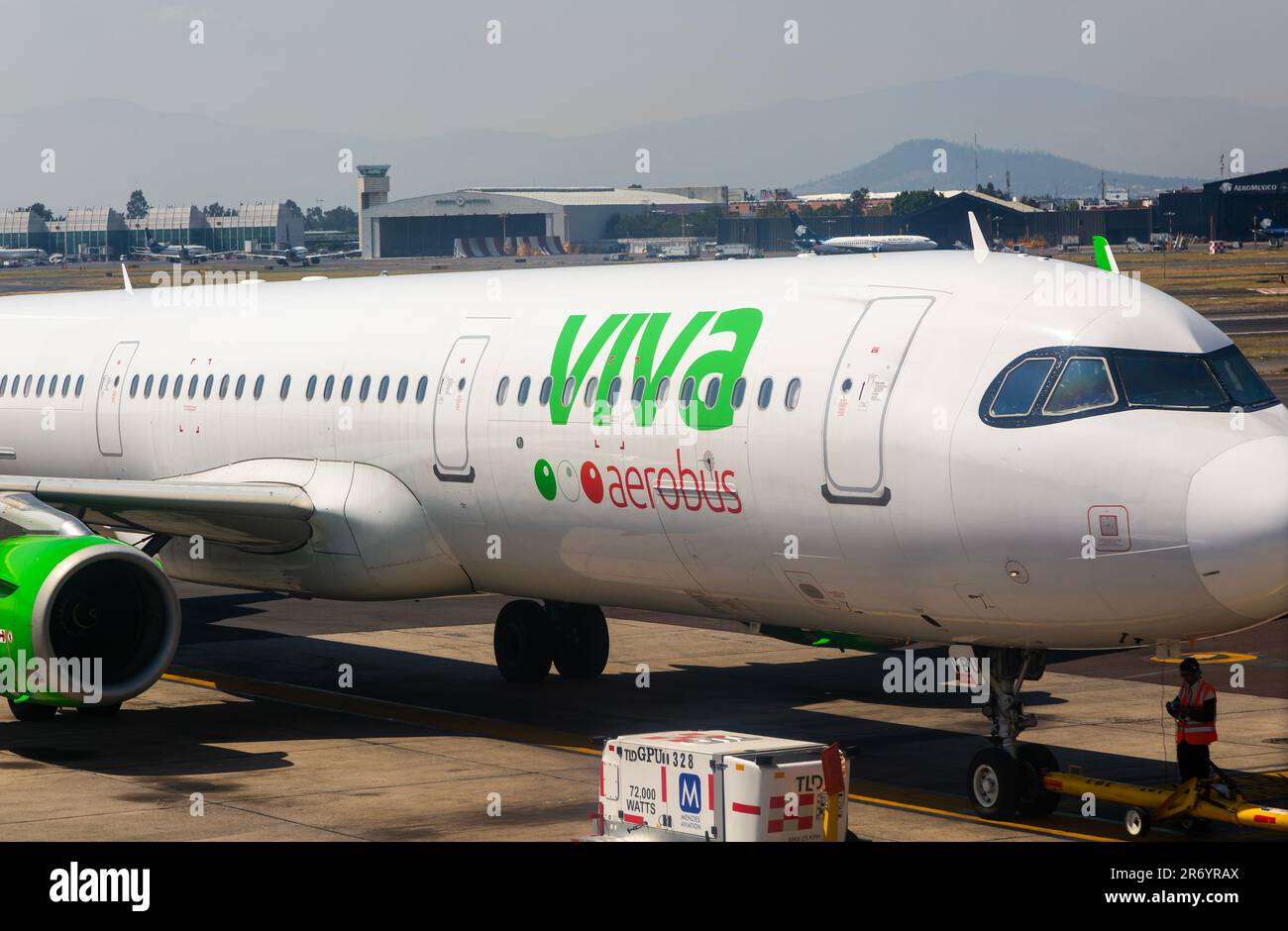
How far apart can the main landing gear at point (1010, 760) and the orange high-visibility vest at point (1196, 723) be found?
1269 millimetres

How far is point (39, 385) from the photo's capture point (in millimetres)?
28672

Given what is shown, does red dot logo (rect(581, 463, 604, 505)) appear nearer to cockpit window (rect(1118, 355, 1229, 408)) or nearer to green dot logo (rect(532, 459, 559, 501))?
green dot logo (rect(532, 459, 559, 501))

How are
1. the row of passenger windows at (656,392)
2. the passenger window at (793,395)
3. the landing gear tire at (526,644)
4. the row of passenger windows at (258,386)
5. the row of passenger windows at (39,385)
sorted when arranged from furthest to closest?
the row of passenger windows at (39,385), the landing gear tire at (526,644), the row of passenger windows at (258,386), the row of passenger windows at (656,392), the passenger window at (793,395)

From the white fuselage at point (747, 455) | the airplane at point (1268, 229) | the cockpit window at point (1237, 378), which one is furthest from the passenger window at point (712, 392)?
the airplane at point (1268, 229)

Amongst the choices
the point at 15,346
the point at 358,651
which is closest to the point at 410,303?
the point at 358,651

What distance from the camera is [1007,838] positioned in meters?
16.5

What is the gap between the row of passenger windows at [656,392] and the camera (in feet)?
59.2

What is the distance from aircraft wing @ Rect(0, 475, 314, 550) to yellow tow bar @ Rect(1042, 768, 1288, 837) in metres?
10.2

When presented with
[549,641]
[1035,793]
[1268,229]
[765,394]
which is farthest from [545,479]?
[1268,229]

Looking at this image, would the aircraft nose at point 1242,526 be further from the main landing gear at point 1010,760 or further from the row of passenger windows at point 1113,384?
the main landing gear at point 1010,760

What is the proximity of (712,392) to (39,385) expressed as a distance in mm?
14325

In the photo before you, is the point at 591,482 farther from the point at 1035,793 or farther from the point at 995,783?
the point at 1035,793

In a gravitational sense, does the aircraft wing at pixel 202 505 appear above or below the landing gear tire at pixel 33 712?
above

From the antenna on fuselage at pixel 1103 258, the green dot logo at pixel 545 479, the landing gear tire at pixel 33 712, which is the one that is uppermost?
the antenna on fuselage at pixel 1103 258
